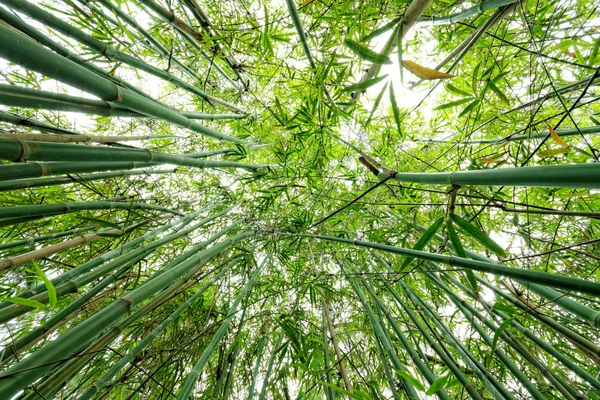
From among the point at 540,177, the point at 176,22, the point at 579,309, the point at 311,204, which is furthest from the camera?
the point at 311,204

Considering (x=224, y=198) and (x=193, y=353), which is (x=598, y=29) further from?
(x=193, y=353)

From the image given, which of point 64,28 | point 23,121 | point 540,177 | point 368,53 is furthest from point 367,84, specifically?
point 23,121

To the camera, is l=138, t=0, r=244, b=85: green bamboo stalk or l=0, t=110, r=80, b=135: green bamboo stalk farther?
l=138, t=0, r=244, b=85: green bamboo stalk

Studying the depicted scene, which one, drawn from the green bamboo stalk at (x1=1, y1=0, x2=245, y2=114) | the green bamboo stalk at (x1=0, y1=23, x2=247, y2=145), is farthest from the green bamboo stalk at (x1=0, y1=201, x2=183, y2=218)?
the green bamboo stalk at (x1=1, y1=0, x2=245, y2=114)

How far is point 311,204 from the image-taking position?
6.88 feet

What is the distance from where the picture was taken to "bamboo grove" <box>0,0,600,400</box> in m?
0.79

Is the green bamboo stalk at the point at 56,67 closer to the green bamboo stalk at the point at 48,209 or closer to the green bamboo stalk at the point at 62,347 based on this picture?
the green bamboo stalk at the point at 48,209

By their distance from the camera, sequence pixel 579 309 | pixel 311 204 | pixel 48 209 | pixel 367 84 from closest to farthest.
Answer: pixel 579 309 < pixel 367 84 < pixel 48 209 < pixel 311 204

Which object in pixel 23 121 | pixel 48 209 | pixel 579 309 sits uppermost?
pixel 23 121

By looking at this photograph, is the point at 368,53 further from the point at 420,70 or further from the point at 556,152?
the point at 556,152

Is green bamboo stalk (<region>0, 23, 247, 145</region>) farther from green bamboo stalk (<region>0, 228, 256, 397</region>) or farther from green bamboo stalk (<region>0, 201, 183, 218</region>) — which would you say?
green bamboo stalk (<region>0, 228, 256, 397</region>)

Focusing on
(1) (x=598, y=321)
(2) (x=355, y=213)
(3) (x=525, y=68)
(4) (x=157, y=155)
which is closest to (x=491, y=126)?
(3) (x=525, y=68)

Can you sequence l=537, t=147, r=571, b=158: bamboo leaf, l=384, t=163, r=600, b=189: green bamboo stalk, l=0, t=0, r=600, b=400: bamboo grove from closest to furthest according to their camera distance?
l=384, t=163, r=600, b=189: green bamboo stalk < l=0, t=0, r=600, b=400: bamboo grove < l=537, t=147, r=571, b=158: bamboo leaf

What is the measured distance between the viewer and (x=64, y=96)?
0.71 m
